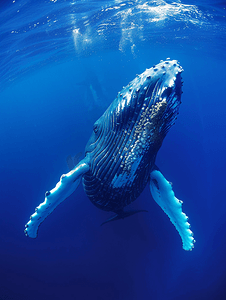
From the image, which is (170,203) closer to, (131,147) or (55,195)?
(131,147)

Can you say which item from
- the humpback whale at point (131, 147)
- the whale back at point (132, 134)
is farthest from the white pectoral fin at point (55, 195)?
the whale back at point (132, 134)

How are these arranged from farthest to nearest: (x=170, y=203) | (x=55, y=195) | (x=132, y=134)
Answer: (x=170, y=203)
(x=55, y=195)
(x=132, y=134)

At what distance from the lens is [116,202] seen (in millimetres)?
4473

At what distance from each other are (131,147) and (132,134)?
251mm

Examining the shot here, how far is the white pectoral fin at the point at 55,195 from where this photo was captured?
3.92 metres

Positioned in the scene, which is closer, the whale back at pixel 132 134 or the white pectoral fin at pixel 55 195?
the whale back at pixel 132 134

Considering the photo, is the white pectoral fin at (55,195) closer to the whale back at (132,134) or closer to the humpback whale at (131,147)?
the humpback whale at (131,147)

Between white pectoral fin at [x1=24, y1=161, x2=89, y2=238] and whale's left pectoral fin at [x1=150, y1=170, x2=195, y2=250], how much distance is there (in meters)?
1.79

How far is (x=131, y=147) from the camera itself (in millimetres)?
3494

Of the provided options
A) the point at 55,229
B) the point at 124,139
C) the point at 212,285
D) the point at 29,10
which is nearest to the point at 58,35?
the point at 29,10

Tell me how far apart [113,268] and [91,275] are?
3.18ft

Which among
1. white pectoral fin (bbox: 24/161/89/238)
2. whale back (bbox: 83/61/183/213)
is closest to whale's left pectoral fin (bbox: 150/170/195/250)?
whale back (bbox: 83/61/183/213)

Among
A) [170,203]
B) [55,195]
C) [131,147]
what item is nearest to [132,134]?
[131,147]

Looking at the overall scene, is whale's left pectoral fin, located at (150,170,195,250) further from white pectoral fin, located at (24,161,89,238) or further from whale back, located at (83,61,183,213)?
white pectoral fin, located at (24,161,89,238)
